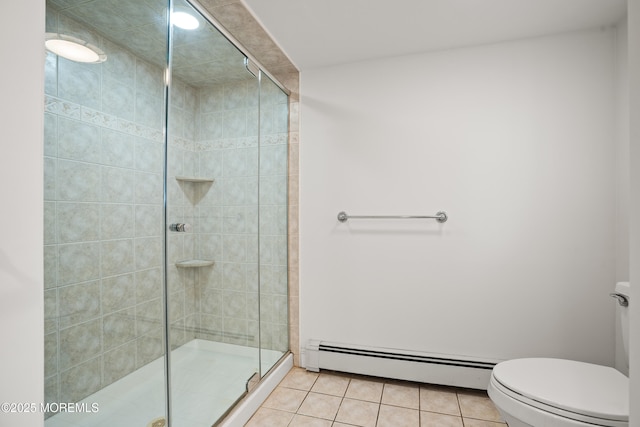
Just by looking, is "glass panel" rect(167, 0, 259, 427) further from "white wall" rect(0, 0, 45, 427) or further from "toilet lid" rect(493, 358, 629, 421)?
"toilet lid" rect(493, 358, 629, 421)

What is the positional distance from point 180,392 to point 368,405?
97 centimetres

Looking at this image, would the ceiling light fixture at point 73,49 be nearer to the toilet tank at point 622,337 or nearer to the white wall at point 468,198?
the white wall at point 468,198

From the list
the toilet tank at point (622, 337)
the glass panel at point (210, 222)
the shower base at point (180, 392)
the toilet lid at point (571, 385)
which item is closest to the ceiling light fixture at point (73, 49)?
the glass panel at point (210, 222)

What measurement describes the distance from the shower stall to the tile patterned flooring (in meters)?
0.35

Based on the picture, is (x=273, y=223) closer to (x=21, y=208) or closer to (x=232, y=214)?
(x=232, y=214)

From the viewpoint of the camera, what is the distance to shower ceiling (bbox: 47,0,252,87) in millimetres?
→ 992

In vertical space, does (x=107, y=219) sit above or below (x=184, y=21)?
below

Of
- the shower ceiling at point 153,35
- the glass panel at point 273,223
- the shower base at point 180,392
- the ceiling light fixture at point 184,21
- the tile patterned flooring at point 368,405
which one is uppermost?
the ceiling light fixture at point 184,21

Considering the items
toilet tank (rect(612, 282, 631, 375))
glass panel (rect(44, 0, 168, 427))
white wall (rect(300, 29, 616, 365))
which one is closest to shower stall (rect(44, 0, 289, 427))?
glass panel (rect(44, 0, 168, 427))

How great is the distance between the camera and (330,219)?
6.59ft

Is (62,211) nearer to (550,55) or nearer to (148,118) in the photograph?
(148,118)

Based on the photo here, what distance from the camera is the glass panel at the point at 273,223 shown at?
1806 millimetres

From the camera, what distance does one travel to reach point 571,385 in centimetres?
118

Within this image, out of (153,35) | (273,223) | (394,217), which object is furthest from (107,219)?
(394,217)
